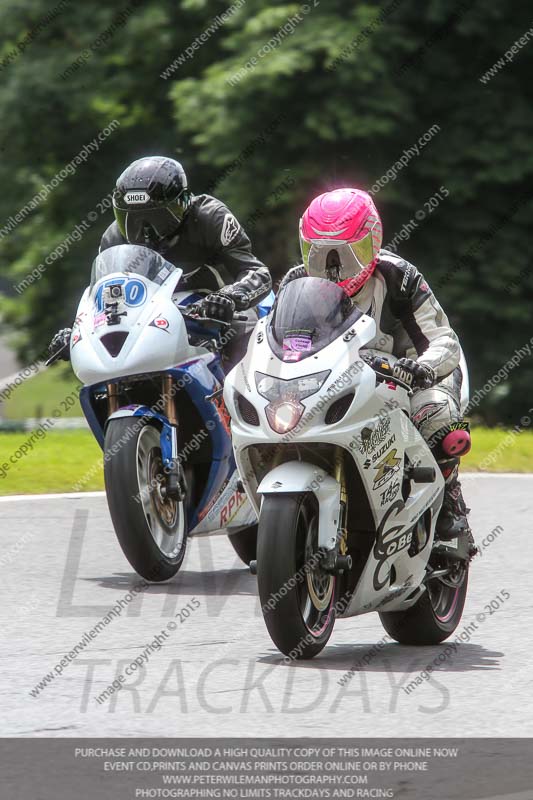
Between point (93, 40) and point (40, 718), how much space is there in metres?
17.3

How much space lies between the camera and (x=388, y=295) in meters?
6.36

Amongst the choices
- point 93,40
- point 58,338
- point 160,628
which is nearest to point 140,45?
point 93,40

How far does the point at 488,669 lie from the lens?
6.08 metres

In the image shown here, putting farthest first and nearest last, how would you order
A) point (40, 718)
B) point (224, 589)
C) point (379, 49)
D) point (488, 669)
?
point (379, 49) → point (224, 589) → point (488, 669) → point (40, 718)

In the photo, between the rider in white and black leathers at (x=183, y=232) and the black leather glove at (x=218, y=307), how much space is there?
0.10m

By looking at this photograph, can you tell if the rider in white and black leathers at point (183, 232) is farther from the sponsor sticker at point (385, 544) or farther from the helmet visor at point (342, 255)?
the sponsor sticker at point (385, 544)

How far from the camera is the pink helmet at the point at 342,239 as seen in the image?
6.22 meters

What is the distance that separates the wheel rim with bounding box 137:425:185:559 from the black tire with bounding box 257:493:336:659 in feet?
5.97

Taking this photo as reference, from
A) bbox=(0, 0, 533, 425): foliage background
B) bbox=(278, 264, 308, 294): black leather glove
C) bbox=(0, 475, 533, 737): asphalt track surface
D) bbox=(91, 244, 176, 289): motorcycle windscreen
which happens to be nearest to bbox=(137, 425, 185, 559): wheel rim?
bbox=(0, 475, 533, 737): asphalt track surface

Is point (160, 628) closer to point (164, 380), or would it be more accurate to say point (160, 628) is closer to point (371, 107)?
point (164, 380)

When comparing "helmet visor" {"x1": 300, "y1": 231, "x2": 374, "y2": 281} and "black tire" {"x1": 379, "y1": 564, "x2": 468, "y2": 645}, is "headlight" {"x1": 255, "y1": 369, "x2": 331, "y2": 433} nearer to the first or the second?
"helmet visor" {"x1": 300, "y1": 231, "x2": 374, "y2": 281}

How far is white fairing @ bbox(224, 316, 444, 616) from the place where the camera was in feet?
18.6
